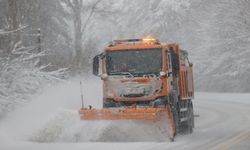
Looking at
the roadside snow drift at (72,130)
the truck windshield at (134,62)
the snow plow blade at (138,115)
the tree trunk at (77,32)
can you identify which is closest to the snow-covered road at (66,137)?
the roadside snow drift at (72,130)

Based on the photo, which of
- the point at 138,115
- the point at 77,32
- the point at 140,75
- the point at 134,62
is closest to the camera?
the point at 138,115

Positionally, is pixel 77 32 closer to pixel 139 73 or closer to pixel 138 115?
pixel 139 73

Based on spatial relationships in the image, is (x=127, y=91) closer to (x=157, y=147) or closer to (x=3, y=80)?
(x=157, y=147)

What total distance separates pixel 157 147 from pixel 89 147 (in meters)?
1.55

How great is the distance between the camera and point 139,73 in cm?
1720

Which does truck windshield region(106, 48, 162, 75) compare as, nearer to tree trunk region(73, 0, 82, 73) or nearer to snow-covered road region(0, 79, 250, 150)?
snow-covered road region(0, 79, 250, 150)

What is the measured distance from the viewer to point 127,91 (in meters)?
17.1

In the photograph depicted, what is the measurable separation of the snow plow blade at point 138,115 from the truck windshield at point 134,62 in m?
1.45

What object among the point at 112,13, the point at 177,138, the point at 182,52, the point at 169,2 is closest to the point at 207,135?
the point at 177,138

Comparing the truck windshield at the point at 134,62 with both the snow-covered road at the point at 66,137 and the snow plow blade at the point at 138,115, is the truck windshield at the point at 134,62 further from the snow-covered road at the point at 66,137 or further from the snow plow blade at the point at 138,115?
the snow-covered road at the point at 66,137

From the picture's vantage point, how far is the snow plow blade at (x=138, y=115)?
15.6 m

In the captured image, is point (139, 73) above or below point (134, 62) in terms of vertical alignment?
below

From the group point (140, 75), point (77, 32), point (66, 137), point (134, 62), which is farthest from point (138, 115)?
point (77, 32)

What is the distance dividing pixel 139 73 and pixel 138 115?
1.91 meters
